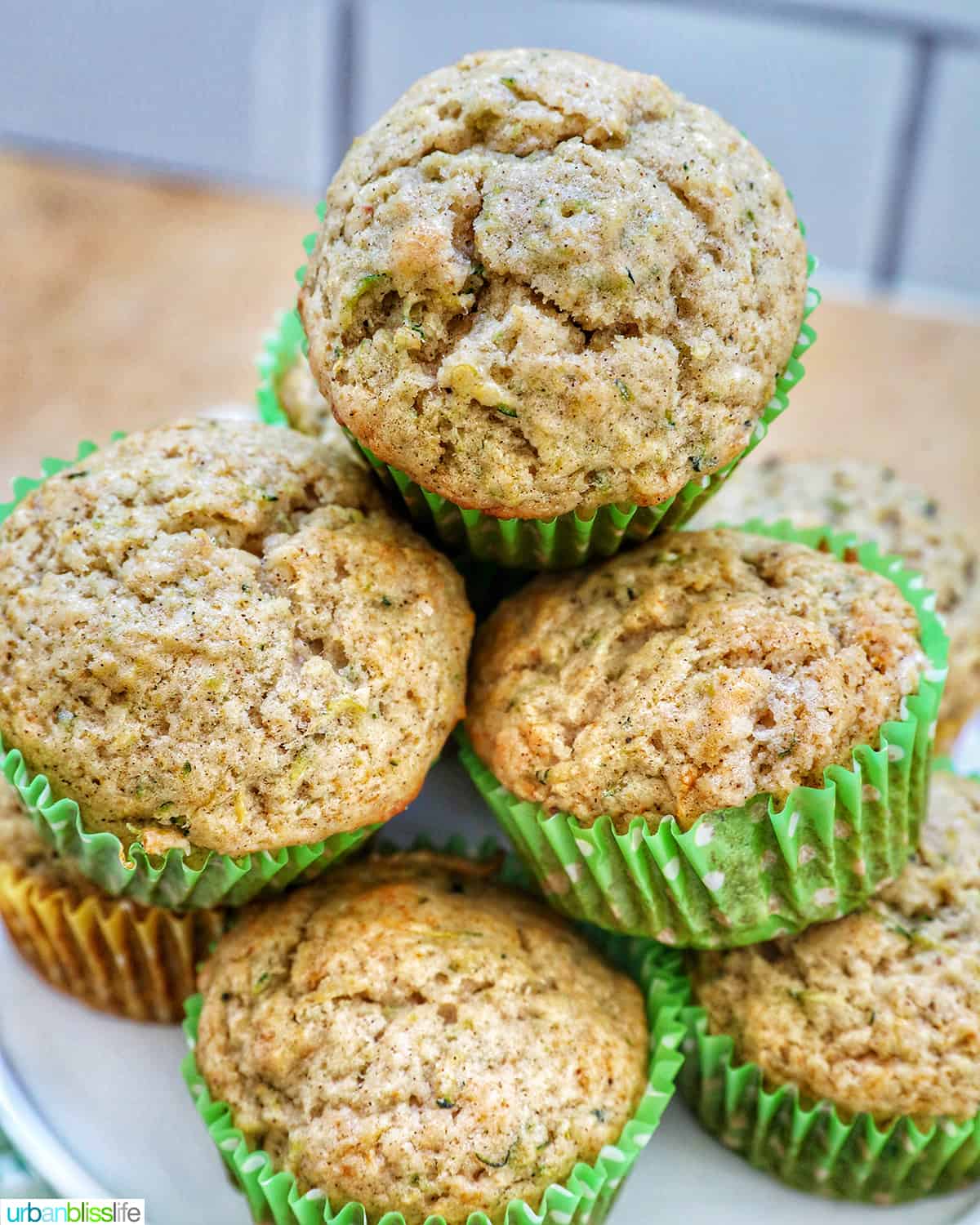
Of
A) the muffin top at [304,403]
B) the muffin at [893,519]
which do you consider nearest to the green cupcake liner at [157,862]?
Result: the muffin top at [304,403]

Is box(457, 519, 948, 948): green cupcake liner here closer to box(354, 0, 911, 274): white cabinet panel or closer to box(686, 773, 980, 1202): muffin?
box(686, 773, 980, 1202): muffin

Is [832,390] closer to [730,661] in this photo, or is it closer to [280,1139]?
[730,661]

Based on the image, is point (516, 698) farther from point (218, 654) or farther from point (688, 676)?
point (218, 654)

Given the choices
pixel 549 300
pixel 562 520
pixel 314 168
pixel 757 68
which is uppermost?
pixel 549 300

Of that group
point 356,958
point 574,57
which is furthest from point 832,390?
point 356,958

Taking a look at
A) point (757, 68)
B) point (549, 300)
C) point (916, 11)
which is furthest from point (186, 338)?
point (549, 300)

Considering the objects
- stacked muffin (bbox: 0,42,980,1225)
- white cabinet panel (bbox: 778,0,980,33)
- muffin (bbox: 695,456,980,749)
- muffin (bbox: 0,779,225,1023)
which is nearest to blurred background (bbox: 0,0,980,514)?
white cabinet panel (bbox: 778,0,980,33)
